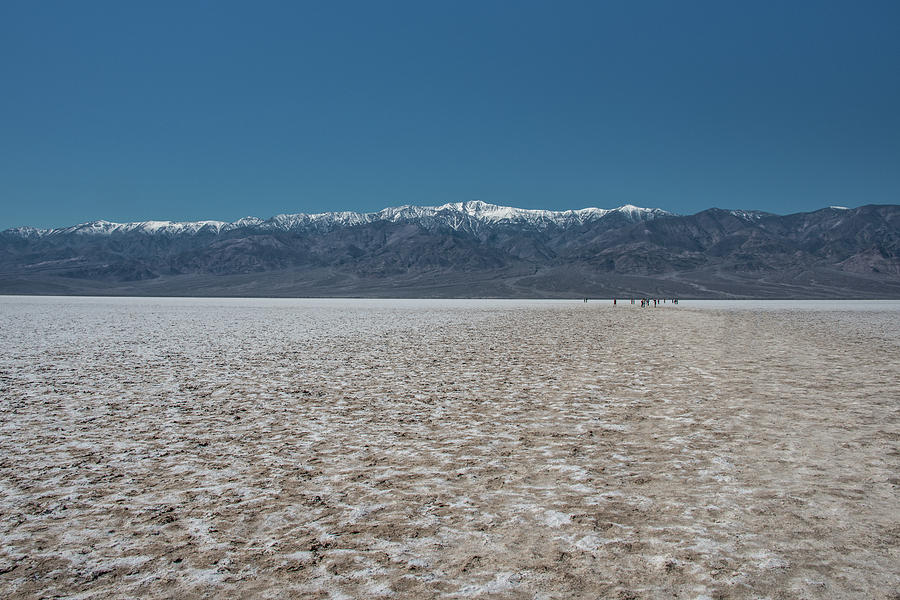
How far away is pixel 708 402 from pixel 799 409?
1.16m

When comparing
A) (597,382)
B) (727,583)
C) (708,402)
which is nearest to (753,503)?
(727,583)

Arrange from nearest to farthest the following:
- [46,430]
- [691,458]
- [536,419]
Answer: [691,458]
[46,430]
[536,419]

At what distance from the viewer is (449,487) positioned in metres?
4.81

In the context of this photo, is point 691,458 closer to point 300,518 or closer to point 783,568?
point 783,568

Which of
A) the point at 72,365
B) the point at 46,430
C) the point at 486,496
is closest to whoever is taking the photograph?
the point at 486,496

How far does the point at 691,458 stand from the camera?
554cm

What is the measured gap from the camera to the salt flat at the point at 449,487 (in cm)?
337

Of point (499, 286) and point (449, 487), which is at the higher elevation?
point (499, 286)

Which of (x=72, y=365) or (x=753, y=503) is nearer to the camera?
(x=753, y=503)

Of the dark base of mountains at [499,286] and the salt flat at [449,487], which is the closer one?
Result: the salt flat at [449,487]

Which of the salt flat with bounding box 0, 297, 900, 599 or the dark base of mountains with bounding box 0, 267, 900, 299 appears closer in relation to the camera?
the salt flat with bounding box 0, 297, 900, 599

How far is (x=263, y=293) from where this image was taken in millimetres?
151750

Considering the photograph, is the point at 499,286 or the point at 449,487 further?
the point at 499,286

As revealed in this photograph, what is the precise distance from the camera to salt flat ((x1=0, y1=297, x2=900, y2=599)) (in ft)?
11.1
